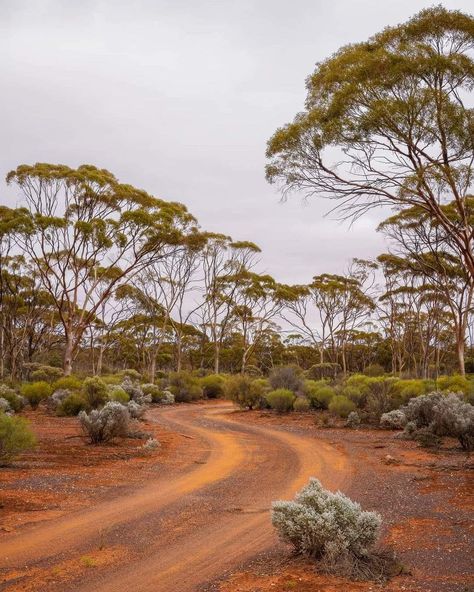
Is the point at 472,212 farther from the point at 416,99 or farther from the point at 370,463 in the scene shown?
the point at 370,463

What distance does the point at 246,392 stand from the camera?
A: 83.8 ft

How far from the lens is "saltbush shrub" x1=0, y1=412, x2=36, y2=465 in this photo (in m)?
9.72

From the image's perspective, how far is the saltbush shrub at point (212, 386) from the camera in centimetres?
3462

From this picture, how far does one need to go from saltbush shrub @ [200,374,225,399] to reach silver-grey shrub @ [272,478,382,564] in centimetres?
2893

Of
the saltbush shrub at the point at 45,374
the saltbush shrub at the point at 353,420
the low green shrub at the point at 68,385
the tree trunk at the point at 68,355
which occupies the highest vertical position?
the tree trunk at the point at 68,355

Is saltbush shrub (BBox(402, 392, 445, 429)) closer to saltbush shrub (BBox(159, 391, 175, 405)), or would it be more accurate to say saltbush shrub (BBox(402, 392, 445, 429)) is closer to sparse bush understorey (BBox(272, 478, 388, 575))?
sparse bush understorey (BBox(272, 478, 388, 575))

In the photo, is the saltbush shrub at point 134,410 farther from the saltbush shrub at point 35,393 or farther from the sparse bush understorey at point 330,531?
the sparse bush understorey at point 330,531

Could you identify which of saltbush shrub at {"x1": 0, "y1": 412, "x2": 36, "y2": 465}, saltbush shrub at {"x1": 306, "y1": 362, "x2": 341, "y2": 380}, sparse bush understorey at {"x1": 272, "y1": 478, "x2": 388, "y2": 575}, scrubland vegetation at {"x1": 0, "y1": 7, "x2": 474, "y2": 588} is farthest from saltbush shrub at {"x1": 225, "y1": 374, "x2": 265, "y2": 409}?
sparse bush understorey at {"x1": 272, "y1": 478, "x2": 388, "y2": 575}

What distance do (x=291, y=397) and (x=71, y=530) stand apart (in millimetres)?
17501

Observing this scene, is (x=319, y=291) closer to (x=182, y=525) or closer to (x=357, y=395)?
(x=357, y=395)

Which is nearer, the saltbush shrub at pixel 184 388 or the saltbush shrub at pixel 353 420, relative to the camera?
the saltbush shrub at pixel 353 420

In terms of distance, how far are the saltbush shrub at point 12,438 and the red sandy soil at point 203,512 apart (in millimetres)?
384

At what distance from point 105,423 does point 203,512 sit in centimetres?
676

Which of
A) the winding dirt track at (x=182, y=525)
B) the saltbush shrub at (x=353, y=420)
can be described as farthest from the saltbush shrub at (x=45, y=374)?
the winding dirt track at (x=182, y=525)
